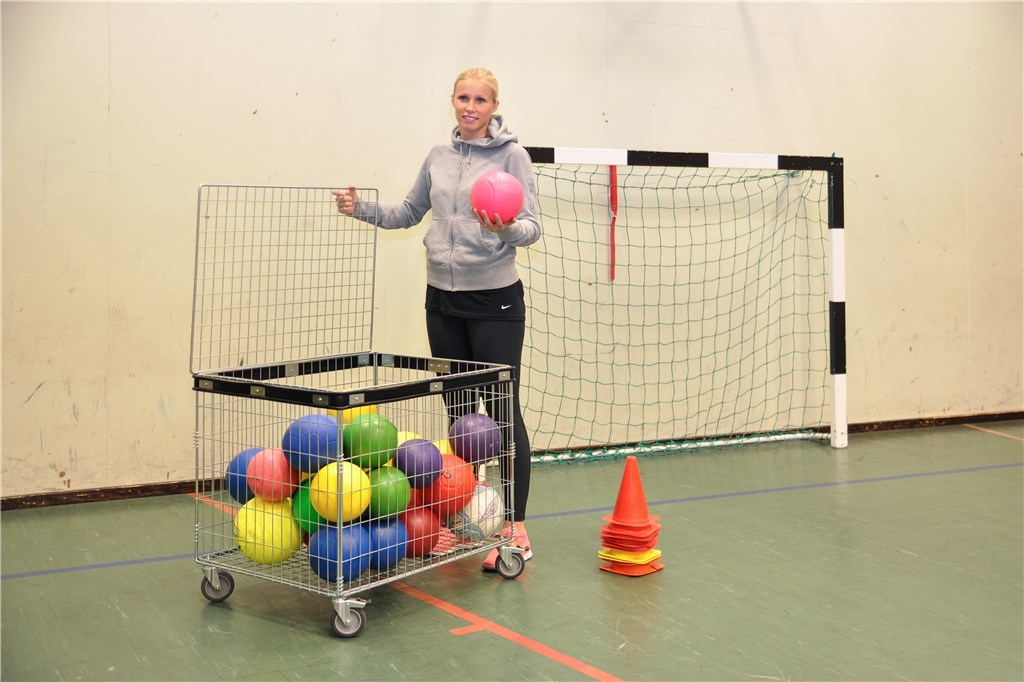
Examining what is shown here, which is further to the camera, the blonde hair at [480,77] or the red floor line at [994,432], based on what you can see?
the red floor line at [994,432]

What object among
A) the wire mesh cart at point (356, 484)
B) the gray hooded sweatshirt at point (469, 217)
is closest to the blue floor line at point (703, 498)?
the wire mesh cart at point (356, 484)

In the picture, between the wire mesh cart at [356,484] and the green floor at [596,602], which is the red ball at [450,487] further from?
the green floor at [596,602]

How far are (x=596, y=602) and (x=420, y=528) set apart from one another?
0.56 m

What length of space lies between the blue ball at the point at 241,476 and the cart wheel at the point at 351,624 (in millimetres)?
447

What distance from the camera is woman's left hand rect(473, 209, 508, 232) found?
303 cm

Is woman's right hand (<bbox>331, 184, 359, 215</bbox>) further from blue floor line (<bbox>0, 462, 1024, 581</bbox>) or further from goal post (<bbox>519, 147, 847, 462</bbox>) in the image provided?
goal post (<bbox>519, 147, 847, 462</bbox>)

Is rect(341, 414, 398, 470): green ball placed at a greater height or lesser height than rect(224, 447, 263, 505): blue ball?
greater

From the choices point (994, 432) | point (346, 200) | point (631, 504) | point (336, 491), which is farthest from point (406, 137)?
point (994, 432)

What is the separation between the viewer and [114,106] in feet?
14.1

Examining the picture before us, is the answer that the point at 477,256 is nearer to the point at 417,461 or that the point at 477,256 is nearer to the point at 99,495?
the point at 417,461

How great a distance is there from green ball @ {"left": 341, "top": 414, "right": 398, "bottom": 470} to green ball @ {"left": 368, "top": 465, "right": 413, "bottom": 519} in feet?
0.11

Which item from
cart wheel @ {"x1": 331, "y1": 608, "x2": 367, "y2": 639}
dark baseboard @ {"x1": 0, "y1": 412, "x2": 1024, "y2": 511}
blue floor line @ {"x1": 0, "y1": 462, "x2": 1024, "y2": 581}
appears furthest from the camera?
dark baseboard @ {"x1": 0, "y1": 412, "x2": 1024, "y2": 511}

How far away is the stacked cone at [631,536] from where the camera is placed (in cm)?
332

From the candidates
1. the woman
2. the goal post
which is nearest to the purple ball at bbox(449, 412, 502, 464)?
the woman
